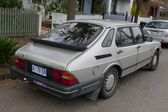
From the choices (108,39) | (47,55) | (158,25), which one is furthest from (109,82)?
(158,25)

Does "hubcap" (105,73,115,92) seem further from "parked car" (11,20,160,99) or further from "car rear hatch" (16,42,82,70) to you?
"car rear hatch" (16,42,82,70)

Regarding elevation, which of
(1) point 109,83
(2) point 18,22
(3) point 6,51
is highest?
(2) point 18,22

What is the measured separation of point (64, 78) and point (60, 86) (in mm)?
160

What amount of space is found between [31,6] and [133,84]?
34.4ft

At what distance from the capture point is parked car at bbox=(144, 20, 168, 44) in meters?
10.9

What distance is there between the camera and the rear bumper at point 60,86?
349cm

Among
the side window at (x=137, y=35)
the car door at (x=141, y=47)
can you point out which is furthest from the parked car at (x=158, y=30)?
the side window at (x=137, y=35)

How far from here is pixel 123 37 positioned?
190 inches

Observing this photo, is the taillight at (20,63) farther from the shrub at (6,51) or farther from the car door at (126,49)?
the car door at (126,49)

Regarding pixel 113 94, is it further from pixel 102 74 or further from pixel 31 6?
pixel 31 6

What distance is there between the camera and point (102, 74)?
13.3ft

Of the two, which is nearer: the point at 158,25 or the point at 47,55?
the point at 47,55

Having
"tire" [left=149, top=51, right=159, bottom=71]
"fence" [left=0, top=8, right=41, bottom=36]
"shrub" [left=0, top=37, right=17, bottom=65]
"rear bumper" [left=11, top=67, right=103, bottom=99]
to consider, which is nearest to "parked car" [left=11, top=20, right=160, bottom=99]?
"rear bumper" [left=11, top=67, right=103, bottom=99]

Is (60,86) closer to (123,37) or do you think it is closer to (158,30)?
(123,37)
